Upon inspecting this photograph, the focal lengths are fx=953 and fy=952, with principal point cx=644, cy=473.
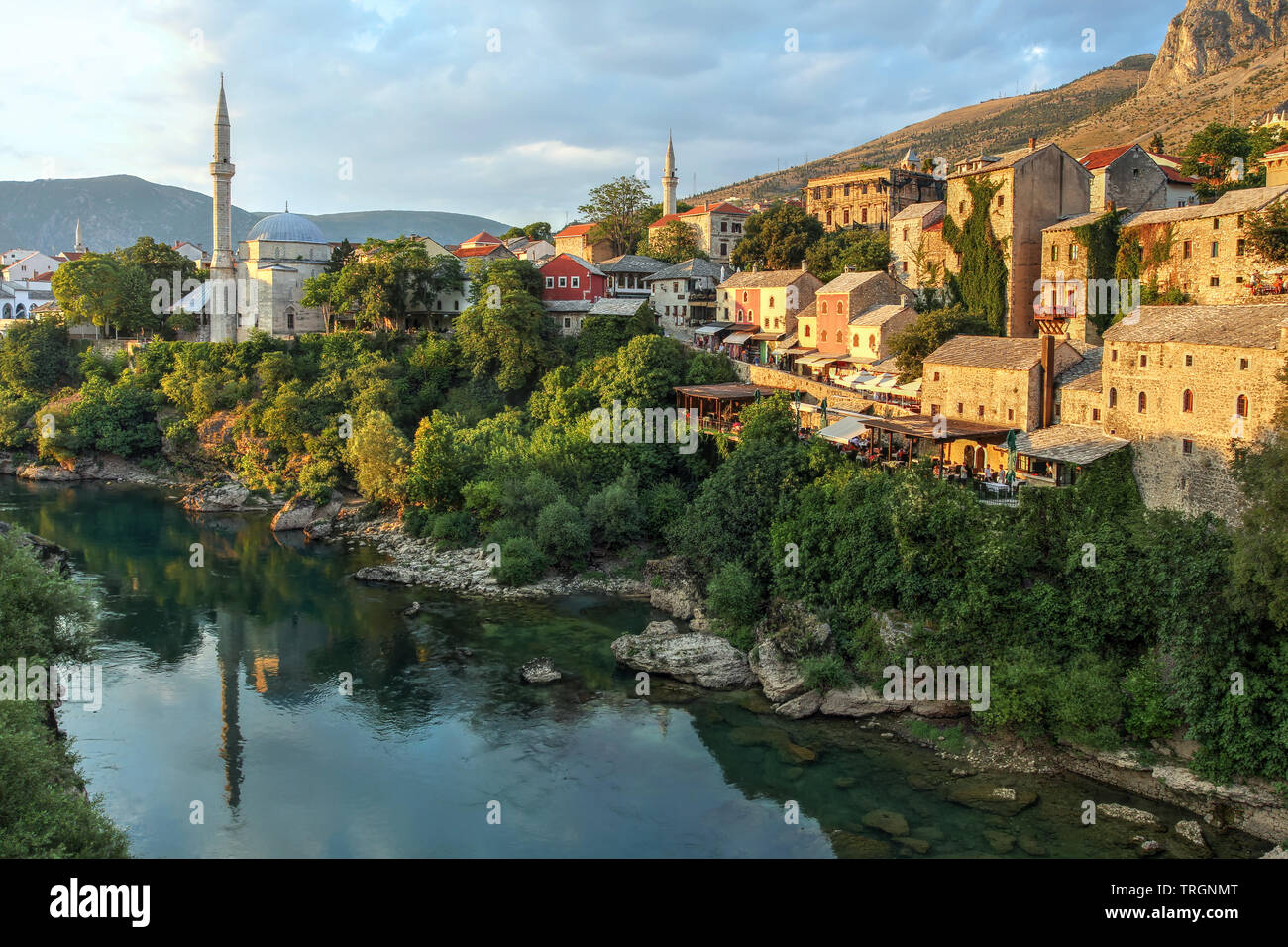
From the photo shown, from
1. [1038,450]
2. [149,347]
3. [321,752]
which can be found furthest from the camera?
[149,347]

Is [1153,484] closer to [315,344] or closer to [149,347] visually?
[315,344]

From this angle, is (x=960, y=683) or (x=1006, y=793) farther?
(x=960, y=683)

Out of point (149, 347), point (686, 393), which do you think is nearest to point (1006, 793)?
point (686, 393)

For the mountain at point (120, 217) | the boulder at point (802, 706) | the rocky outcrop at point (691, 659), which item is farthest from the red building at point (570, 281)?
the mountain at point (120, 217)

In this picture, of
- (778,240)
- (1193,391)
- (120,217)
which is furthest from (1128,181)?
(120,217)

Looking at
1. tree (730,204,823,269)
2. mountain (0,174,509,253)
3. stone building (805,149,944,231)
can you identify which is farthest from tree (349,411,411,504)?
mountain (0,174,509,253)

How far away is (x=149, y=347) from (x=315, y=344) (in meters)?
10.2

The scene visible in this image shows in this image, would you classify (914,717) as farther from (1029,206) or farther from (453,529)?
(1029,206)

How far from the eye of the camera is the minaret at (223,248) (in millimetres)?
50000

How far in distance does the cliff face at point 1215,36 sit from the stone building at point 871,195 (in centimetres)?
3724

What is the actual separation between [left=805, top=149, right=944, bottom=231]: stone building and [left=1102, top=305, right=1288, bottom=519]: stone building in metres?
29.7

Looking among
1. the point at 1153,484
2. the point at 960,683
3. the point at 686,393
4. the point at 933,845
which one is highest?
the point at 686,393

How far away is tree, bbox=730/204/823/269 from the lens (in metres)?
46.7

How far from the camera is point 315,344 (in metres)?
49.0
